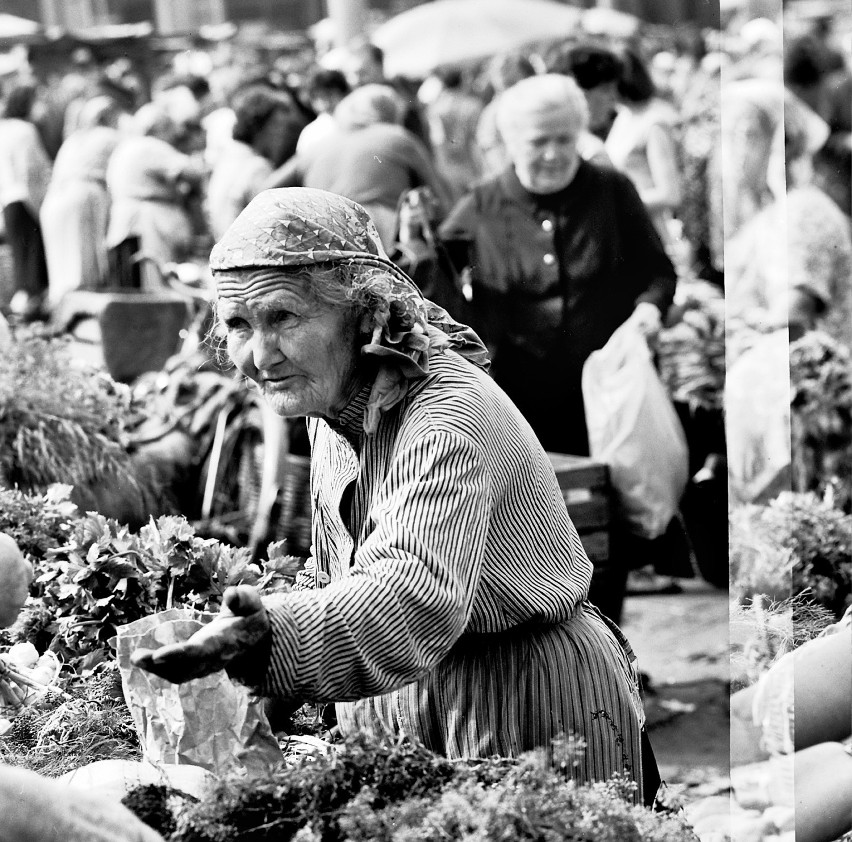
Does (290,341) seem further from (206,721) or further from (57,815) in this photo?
(57,815)

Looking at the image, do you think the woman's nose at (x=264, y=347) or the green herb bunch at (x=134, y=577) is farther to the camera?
the green herb bunch at (x=134, y=577)

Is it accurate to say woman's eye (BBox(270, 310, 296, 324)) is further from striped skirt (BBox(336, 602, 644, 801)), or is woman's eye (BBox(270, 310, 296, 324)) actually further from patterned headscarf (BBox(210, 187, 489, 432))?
striped skirt (BBox(336, 602, 644, 801))

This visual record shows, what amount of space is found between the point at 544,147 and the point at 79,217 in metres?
5.63

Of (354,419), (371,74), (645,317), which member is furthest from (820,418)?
(371,74)

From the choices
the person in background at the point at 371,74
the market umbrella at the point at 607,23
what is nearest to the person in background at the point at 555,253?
the person in background at the point at 371,74

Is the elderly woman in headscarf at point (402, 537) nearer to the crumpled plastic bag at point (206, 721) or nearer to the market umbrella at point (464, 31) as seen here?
the crumpled plastic bag at point (206, 721)

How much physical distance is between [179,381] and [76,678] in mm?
3770

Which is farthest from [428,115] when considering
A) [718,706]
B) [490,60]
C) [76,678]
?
[76,678]

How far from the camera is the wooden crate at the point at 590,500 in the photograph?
4.91 metres

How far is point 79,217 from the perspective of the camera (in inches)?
398

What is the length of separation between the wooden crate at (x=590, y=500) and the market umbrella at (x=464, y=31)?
8495mm

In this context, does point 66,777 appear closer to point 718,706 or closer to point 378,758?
point 378,758

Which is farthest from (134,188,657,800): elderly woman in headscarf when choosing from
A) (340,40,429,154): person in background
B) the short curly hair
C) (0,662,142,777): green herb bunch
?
(340,40,429,154): person in background

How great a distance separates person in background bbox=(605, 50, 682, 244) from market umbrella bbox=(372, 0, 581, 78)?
15.4 feet
